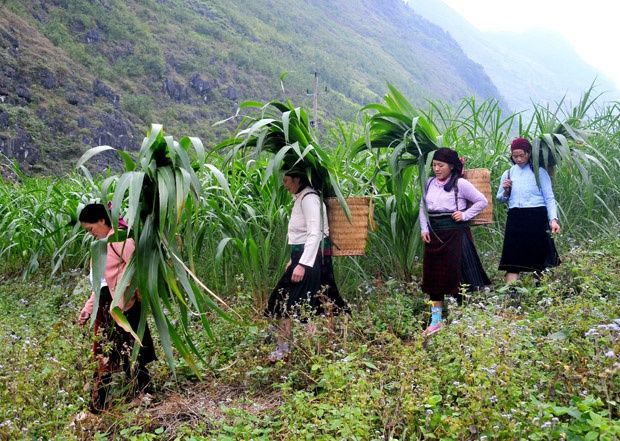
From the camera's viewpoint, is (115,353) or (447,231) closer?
(115,353)

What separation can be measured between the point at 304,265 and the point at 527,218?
1.70 m

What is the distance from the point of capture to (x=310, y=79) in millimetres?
58719

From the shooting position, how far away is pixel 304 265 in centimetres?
331

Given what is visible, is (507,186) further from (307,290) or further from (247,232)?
(247,232)

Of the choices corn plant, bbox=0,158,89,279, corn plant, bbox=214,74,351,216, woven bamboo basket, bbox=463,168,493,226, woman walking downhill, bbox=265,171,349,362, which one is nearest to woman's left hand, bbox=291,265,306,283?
woman walking downhill, bbox=265,171,349,362

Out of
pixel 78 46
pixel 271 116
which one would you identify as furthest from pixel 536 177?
pixel 78 46

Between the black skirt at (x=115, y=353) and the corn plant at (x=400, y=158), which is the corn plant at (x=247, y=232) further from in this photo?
the black skirt at (x=115, y=353)

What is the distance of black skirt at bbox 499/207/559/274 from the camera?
13.1 ft

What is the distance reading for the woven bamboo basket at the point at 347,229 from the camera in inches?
139

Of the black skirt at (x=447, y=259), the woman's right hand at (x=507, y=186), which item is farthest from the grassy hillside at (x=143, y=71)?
the black skirt at (x=447, y=259)

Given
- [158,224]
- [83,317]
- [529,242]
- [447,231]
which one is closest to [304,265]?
[158,224]

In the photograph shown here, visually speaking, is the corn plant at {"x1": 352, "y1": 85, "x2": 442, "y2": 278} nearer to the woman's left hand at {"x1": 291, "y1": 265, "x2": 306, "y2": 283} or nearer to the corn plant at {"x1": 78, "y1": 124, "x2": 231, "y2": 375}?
the woman's left hand at {"x1": 291, "y1": 265, "x2": 306, "y2": 283}

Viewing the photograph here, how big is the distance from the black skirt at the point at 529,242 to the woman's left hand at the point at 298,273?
5.32 ft

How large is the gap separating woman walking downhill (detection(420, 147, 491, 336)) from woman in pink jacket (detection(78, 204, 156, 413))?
173 cm
